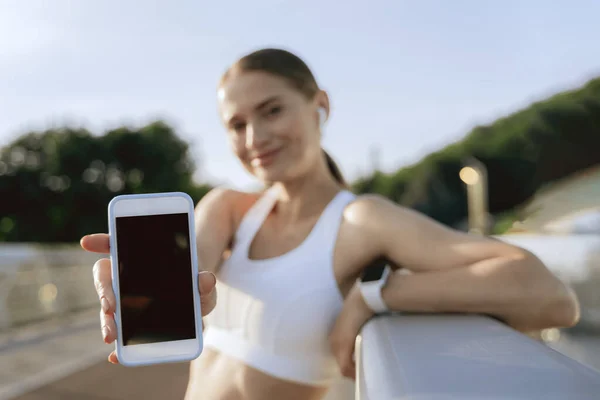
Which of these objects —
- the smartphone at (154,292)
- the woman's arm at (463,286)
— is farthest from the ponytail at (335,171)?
the smartphone at (154,292)

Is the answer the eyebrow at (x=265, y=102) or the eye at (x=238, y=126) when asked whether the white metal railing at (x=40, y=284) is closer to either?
the eye at (x=238, y=126)

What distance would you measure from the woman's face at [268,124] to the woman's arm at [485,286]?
0.52 m

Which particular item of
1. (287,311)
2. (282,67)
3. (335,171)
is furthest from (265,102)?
(287,311)

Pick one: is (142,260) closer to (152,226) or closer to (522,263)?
(152,226)

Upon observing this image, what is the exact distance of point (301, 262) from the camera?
5.60 ft

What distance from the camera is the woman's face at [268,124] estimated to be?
179cm

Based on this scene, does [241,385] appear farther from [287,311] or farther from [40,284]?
[40,284]

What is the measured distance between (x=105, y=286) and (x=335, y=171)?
1.11m

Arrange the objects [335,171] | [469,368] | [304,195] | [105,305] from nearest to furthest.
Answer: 1. [469,368]
2. [105,305]
3. [304,195]
4. [335,171]

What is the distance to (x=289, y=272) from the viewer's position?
1.69 m

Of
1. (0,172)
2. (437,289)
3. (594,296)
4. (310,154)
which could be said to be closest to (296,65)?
(310,154)

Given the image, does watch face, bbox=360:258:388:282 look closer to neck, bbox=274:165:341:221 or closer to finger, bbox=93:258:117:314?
neck, bbox=274:165:341:221

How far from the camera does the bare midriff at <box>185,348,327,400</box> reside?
165cm

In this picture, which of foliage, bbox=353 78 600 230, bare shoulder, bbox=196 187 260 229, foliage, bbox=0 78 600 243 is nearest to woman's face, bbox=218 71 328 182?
bare shoulder, bbox=196 187 260 229
